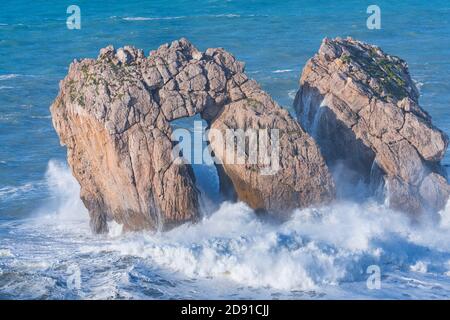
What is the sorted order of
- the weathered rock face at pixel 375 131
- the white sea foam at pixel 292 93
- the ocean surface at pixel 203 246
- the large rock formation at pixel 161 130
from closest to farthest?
the ocean surface at pixel 203 246
the large rock formation at pixel 161 130
the weathered rock face at pixel 375 131
the white sea foam at pixel 292 93

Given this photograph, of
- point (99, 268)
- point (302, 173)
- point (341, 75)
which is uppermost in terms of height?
point (341, 75)

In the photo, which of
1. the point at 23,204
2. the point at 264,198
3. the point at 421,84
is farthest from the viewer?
the point at 421,84

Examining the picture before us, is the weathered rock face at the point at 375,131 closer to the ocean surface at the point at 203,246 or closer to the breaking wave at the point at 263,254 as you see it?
the ocean surface at the point at 203,246

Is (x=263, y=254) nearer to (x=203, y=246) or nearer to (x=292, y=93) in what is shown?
(x=203, y=246)

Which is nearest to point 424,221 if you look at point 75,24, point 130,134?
point 130,134

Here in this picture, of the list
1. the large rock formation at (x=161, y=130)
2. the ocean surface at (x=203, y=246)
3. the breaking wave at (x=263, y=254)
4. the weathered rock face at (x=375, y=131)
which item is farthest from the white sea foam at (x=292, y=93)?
the large rock formation at (x=161, y=130)

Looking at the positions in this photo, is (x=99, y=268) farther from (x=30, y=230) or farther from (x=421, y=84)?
(x=421, y=84)

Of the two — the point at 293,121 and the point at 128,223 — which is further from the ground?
the point at 293,121
